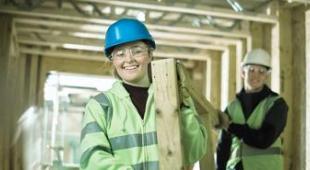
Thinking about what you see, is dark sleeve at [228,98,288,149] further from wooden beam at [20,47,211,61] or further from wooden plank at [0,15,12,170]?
wooden beam at [20,47,211,61]

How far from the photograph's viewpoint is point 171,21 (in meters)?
5.55

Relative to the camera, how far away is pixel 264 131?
3805mm

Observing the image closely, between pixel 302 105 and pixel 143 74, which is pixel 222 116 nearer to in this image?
pixel 302 105

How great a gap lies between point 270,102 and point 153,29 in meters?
1.91

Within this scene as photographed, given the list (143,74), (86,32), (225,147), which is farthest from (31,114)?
(143,74)

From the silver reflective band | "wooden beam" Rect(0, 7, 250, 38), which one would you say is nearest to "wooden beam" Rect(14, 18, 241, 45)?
"wooden beam" Rect(0, 7, 250, 38)

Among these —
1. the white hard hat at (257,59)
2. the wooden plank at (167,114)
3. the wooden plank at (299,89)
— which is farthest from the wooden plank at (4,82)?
the wooden plank at (167,114)

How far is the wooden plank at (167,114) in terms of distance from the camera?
1.97 m

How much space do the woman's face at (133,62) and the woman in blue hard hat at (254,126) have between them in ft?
5.15

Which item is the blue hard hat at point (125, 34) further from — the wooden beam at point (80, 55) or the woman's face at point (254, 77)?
the wooden beam at point (80, 55)

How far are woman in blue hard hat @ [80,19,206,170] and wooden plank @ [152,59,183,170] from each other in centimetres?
12

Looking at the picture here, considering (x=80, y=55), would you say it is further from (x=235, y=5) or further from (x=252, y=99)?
(x=252, y=99)

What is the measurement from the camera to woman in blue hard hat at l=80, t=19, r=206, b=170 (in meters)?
2.12

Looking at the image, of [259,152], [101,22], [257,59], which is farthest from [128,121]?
[101,22]
